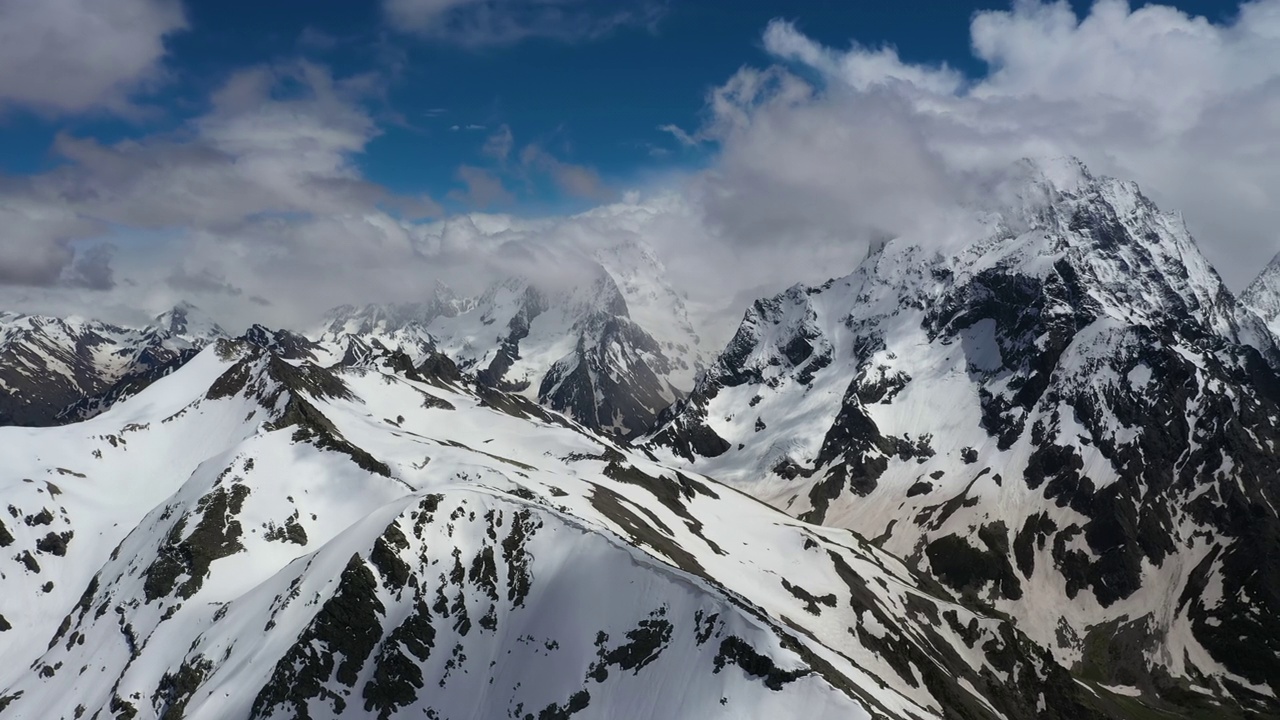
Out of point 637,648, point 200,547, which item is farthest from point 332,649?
point 200,547

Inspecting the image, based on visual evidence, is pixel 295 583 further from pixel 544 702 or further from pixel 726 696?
pixel 726 696

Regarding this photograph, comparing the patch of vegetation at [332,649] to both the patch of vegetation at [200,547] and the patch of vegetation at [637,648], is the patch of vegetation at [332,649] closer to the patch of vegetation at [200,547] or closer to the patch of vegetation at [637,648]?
the patch of vegetation at [637,648]

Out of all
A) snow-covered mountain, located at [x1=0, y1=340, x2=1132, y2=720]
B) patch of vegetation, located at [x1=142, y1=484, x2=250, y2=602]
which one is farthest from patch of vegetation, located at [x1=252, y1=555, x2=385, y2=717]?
patch of vegetation, located at [x1=142, y1=484, x2=250, y2=602]

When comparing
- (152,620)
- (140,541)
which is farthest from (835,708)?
(140,541)

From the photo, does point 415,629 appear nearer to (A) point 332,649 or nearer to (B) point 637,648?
(A) point 332,649

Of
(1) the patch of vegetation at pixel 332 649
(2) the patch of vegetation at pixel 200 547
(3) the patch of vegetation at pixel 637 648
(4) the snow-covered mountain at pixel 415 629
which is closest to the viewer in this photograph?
(4) the snow-covered mountain at pixel 415 629

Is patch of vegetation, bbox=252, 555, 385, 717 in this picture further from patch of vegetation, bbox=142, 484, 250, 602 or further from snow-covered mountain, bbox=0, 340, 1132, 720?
patch of vegetation, bbox=142, 484, 250, 602

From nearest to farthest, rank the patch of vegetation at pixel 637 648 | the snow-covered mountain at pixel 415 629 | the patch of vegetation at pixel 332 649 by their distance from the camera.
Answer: the snow-covered mountain at pixel 415 629 → the patch of vegetation at pixel 637 648 → the patch of vegetation at pixel 332 649

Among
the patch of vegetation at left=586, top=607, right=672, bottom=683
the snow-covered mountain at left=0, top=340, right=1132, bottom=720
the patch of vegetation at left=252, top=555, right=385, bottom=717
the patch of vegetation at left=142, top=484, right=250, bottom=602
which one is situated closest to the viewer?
the snow-covered mountain at left=0, top=340, right=1132, bottom=720

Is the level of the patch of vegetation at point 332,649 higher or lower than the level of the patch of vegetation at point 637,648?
lower

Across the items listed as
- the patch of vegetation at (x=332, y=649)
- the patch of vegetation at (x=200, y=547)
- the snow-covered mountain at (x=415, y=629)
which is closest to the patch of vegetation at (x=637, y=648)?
the snow-covered mountain at (x=415, y=629)

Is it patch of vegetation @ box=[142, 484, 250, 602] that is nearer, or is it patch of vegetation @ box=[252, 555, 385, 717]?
patch of vegetation @ box=[252, 555, 385, 717]

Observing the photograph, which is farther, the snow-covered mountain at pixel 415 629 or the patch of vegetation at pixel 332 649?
the patch of vegetation at pixel 332 649
